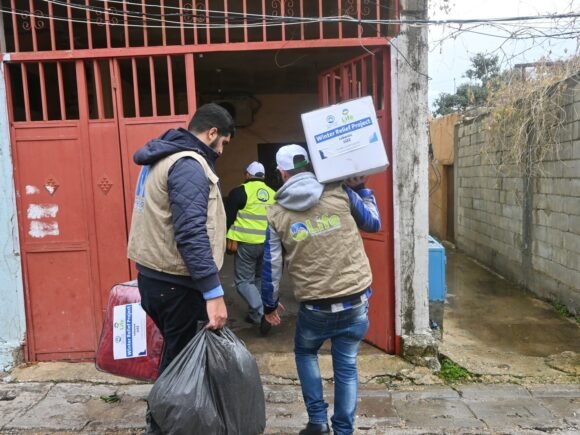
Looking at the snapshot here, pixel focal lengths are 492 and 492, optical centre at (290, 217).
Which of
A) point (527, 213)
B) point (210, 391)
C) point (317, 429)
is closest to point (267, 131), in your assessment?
point (527, 213)

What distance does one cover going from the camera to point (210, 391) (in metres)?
2.25

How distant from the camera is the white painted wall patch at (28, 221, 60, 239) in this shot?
156 inches

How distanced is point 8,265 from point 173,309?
2203 mm

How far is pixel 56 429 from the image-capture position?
125 inches

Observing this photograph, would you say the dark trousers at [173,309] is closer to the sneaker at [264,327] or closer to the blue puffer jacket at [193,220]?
the blue puffer jacket at [193,220]

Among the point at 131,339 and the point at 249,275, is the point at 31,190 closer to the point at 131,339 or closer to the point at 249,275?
the point at 131,339

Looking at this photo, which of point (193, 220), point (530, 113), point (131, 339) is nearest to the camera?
point (193, 220)

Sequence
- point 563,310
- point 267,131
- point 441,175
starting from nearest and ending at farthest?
point 563,310
point 267,131
point 441,175

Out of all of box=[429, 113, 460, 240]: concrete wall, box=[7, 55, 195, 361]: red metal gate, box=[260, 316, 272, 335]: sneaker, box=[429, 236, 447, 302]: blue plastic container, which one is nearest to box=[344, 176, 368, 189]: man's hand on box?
box=[7, 55, 195, 361]: red metal gate

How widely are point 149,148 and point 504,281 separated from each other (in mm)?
6241

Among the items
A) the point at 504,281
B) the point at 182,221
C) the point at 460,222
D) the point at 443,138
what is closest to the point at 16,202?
the point at 182,221

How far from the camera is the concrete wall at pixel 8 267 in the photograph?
3.85 m

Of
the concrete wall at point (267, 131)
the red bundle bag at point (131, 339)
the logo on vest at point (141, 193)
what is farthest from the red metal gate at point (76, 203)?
the concrete wall at point (267, 131)

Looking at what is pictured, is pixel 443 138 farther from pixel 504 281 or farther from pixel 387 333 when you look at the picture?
pixel 387 333
